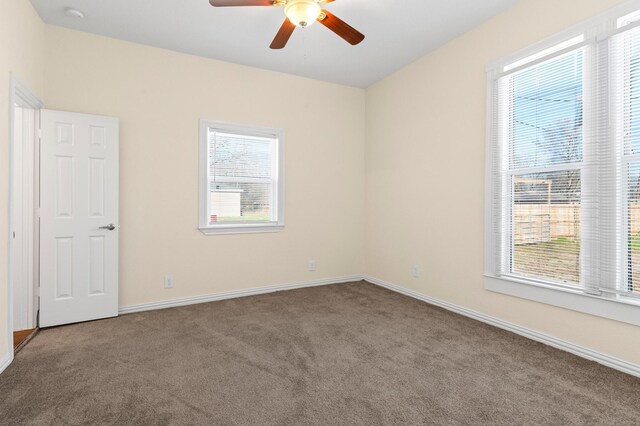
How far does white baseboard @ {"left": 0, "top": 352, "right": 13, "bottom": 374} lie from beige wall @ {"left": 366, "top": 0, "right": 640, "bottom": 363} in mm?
3753

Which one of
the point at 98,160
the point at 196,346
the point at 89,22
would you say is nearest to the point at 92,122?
the point at 98,160

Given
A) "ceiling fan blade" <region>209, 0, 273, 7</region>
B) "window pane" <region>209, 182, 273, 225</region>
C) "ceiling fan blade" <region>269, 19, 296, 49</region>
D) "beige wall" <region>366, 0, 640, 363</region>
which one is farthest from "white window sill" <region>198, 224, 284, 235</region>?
"ceiling fan blade" <region>209, 0, 273, 7</region>

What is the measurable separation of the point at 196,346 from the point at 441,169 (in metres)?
2.99

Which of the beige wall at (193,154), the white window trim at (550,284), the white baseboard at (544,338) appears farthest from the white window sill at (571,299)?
the beige wall at (193,154)

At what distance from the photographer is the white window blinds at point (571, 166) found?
2236mm

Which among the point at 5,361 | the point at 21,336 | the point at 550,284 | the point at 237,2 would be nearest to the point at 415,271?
the point at 550,284

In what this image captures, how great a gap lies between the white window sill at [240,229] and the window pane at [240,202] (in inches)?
4.7

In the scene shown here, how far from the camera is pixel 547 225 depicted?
2.71 meters

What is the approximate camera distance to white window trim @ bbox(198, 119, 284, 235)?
387cm

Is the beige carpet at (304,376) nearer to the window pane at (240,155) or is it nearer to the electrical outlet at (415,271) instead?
the electrical outlet at (415,271)

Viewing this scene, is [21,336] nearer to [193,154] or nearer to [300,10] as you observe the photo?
[193,154]

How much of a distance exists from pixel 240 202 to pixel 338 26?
96.7 inches

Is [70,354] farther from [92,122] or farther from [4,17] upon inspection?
[4,17]

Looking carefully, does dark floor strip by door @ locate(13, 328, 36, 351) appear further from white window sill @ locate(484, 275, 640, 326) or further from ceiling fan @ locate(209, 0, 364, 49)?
white window sill @ locate(484, 275, 640, 326)
